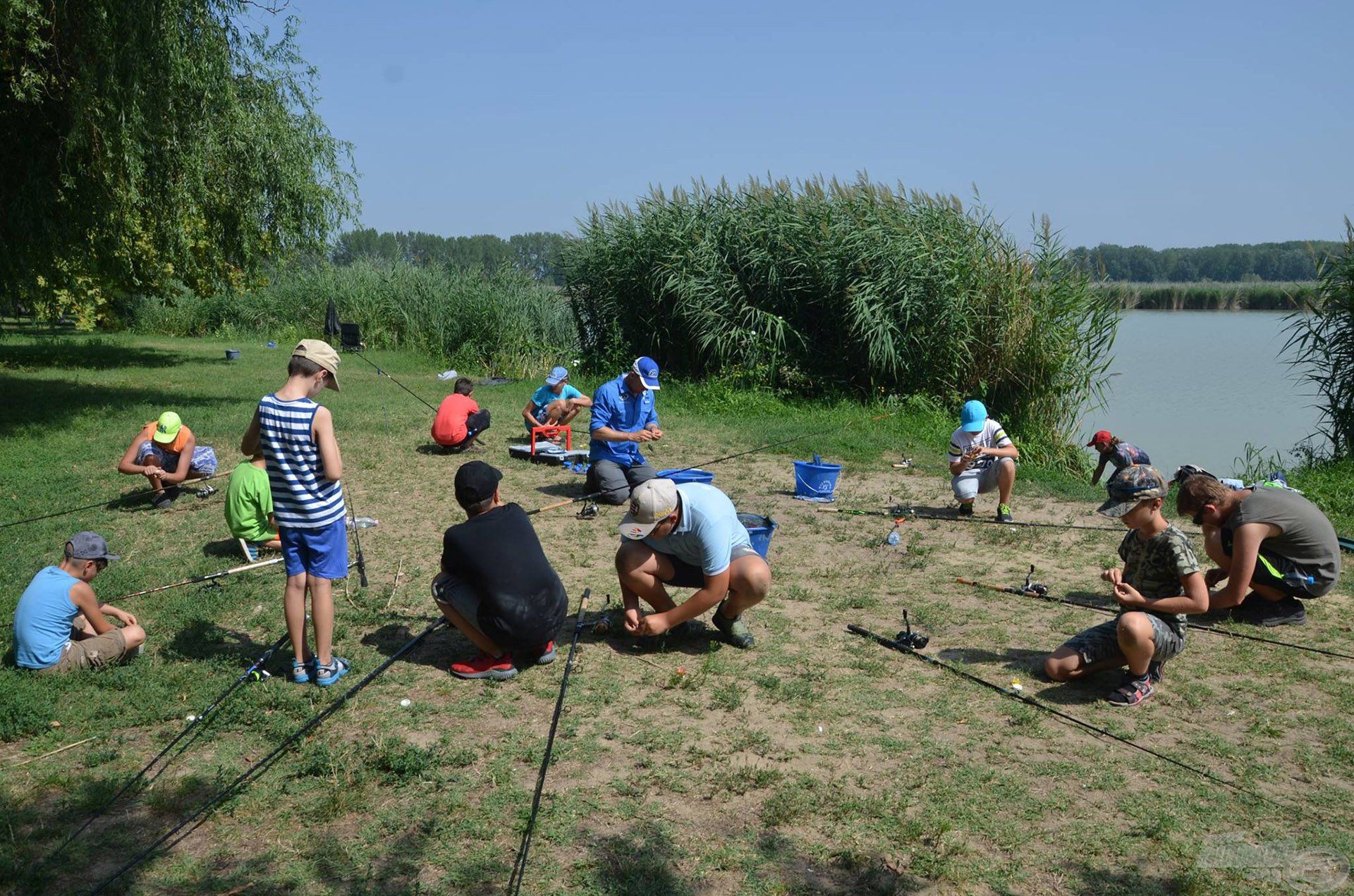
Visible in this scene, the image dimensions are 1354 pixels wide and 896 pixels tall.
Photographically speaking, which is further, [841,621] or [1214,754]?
[841,621]

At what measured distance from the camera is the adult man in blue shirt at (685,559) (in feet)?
16.8

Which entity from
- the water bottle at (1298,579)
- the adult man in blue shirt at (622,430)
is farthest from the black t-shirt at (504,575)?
the water bottle at (1298,579)

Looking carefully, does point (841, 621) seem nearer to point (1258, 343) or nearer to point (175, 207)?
point (175, 207)

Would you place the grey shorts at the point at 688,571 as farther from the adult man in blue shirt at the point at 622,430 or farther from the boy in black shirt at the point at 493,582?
the adult man in blue shirt at the point at 622,430

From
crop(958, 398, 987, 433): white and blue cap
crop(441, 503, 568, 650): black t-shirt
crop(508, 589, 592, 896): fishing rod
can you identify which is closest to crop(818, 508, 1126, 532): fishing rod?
crop(958, 398, 987, 433): white and blue cap

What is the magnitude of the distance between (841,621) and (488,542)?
2.32m

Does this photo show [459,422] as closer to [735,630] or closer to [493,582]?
[735,630]

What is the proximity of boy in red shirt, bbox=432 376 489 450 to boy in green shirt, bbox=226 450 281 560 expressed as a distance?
3.96m

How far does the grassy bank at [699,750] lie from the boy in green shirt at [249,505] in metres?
0.33

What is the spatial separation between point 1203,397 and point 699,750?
1612 cm

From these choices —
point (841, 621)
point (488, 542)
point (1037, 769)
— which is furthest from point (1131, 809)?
point (488, 542)

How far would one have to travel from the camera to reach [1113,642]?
509 cm

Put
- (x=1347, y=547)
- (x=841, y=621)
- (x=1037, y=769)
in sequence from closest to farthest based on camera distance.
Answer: (x=1037, y=769)
(x=841, y=621)
(x=1347, y=547)

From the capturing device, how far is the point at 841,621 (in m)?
6.17
